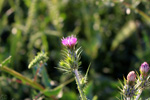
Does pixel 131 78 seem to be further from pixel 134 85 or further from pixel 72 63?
pixel 72 63

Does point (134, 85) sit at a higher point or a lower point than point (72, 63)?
lower

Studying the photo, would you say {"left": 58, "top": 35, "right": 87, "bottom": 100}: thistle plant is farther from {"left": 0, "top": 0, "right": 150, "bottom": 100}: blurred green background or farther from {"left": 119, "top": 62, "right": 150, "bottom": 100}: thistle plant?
{"left": 0, "top": 0, "right": 150, "bottom": 100}: blurred green background

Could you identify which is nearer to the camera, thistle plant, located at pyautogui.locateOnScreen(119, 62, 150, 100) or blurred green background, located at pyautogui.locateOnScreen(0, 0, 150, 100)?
thistle plant, located at pyautogui.locateOnScreen(119, 62, 150, 100)


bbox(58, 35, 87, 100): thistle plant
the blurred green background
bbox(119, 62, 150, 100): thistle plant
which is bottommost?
bbox(119, 62, 150, 100): thistle plant

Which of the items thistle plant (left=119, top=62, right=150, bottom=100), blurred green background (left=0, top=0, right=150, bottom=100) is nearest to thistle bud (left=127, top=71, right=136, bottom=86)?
thistle plant (left=119, top=62, right=150, bottom=100)

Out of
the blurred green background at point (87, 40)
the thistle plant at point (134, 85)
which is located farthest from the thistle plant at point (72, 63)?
the blurred green background at point (87, 40)

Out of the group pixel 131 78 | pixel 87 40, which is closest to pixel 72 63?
pixel 131 78

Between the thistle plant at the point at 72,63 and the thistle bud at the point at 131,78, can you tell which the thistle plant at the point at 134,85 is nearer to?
the thistle bud at the point at 131,78

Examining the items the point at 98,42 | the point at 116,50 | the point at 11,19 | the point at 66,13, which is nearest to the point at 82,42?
the point at 98,42

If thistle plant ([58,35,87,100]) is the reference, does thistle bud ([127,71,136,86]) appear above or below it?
below

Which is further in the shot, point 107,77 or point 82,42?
point 82,42

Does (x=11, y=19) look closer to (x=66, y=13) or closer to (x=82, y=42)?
(x=66, y=13)
